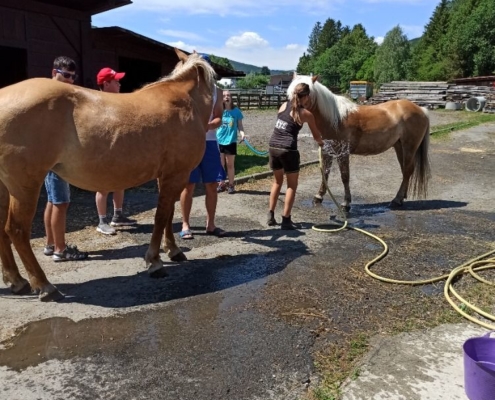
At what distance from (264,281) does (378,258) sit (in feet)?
4.64

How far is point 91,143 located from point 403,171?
5820 mm

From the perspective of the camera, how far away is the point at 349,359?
9.55 ft

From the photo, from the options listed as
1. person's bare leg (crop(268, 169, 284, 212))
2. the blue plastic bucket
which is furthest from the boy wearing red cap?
the blue plastic bucket

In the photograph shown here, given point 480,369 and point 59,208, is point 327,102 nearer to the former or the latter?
point 59,208

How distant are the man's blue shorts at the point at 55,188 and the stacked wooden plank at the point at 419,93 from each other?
110 feet

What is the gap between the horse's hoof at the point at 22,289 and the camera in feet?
12.7

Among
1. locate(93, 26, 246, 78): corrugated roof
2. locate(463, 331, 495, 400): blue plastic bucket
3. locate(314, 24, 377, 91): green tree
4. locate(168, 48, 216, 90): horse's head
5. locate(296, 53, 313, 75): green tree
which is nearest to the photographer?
locate(463, 331, 495, 400): blue plastic bucket

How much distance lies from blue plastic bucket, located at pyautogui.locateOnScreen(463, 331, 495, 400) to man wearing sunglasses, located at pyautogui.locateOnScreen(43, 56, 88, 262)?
3775 millimetres

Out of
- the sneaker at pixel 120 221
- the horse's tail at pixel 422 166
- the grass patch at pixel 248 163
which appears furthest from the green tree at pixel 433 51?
the sneaker at pixel 120 221

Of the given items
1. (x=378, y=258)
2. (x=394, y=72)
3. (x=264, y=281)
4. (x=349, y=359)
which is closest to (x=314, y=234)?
(x=378, y=258)

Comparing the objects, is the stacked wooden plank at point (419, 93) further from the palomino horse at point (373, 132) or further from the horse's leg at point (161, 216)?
the horse's leg at point (161, 216)

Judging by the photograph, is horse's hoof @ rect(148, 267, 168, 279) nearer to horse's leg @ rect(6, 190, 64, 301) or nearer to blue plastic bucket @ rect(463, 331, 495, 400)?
horse's leg @ rect(6, 190, 64, 301)

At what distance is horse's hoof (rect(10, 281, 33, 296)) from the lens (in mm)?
3857

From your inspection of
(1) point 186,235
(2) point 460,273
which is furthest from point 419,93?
(1) point 186,235
